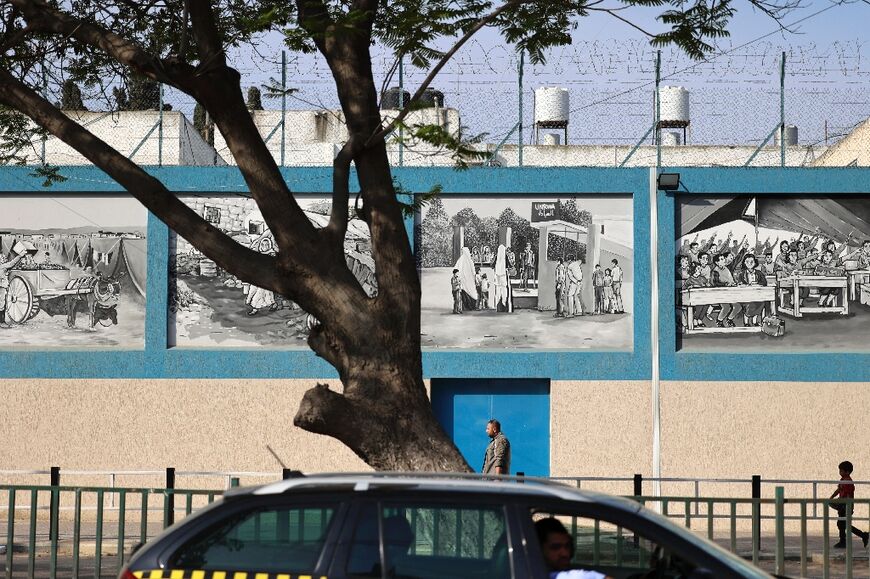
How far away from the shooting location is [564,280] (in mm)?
22203

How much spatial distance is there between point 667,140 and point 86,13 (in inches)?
808

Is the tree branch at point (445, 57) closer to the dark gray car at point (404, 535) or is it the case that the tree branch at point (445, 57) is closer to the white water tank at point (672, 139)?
the dark gray car at point (404, 535)

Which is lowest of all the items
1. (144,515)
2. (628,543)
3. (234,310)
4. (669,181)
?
(144,515)

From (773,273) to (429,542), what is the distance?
668 inches

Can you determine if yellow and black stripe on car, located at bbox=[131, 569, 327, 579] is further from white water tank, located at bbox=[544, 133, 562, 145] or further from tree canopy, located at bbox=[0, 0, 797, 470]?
white water tank, located at bbox=[544, 133, 562, 145]

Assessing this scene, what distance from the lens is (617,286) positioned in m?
22.2

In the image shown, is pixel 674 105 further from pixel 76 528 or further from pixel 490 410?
pixel 76 528

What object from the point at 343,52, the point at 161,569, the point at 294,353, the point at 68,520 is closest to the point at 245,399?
the point at 294,353

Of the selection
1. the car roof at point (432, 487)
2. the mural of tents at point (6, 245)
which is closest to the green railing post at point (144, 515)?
the car roof at point (432, 487)

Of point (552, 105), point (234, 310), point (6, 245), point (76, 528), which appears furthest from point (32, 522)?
point (552, 105)

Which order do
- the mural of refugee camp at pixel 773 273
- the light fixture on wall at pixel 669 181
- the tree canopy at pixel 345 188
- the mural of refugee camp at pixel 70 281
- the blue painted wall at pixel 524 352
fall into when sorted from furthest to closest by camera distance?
the mural of refugee camp at pixel 70 281 < the mural of refugee camp at pixel 773 273 < the blue painted wall at pixel 524 352 < the light fixture on wall at pixel 669 181 < the tree canopy at pixel 345 188

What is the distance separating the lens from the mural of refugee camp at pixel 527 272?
2216 centimetres

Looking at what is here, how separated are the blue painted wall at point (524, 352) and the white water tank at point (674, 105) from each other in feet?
27.3

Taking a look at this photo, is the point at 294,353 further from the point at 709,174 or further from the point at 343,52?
the point at 343,52
